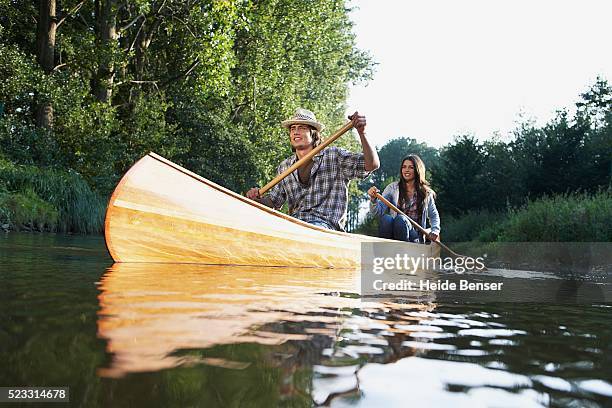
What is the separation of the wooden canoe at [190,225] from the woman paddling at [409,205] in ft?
7.14

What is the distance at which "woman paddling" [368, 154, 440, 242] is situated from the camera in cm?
762

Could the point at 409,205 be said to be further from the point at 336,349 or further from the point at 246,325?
the point at 336,349

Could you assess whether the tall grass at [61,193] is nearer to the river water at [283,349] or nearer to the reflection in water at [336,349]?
the river water at [283,349]

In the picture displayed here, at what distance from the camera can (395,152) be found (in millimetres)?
99250

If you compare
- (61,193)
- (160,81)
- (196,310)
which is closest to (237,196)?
(196,310)

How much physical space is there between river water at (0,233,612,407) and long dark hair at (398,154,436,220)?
4.83 meters

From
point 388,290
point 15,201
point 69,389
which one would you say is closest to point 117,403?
point 69,389

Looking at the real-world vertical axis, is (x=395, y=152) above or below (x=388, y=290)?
above

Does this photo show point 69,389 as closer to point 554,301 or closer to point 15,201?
point 554,301

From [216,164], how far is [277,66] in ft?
12.9

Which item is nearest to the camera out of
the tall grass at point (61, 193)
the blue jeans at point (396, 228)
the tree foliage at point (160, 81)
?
the blue jeans at point (396, 228)

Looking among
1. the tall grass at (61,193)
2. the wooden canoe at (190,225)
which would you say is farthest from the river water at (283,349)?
the tall grass at (61,193)

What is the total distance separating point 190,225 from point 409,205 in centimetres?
402

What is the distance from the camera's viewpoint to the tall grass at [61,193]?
40.5 ft
